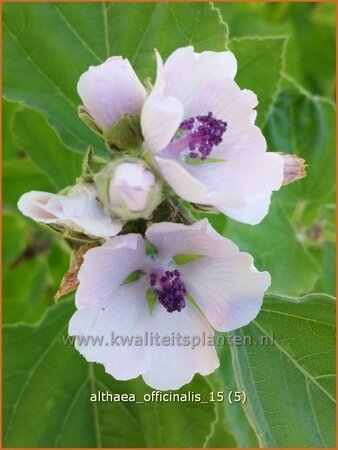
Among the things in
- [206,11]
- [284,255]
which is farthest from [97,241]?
[284,255]

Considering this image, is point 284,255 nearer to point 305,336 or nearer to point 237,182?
point 305,336

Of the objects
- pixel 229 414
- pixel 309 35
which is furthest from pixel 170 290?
pixel 309 35

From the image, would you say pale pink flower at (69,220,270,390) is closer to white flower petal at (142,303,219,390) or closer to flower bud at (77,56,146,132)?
white flower petal at (142,303,219,390)

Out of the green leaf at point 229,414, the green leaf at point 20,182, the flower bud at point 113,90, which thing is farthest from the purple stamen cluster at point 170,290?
the green leaf at point 20,182

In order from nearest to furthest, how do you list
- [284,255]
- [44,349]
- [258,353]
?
[258,353], [44,349], [284,255]

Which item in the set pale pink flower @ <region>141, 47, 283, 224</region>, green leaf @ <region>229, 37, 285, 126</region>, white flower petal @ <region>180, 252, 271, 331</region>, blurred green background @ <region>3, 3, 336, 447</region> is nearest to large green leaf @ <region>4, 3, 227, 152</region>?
blurred green background @ <region>3, 3, 336, 447</region>

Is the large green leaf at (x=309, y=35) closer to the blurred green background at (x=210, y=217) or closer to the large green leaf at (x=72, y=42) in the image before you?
the blurred green background at (x=210, y=217)
